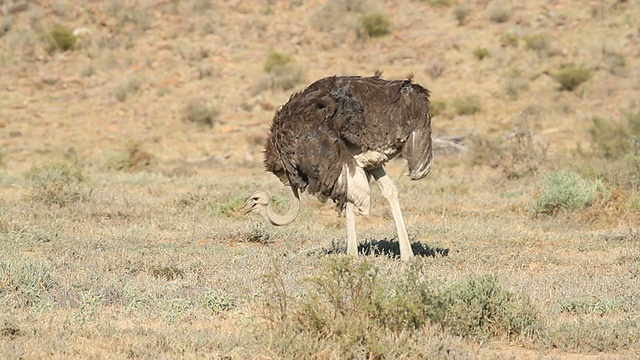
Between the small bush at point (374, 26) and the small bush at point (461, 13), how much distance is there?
2.80 m

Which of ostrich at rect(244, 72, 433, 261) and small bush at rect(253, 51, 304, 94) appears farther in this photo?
small bush at rect(253, 51, 304, 94)

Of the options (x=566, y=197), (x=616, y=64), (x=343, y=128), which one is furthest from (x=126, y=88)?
(x=343, y=128)

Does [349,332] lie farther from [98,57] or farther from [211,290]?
[98,57]

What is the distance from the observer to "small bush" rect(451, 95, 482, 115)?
27.2 metres

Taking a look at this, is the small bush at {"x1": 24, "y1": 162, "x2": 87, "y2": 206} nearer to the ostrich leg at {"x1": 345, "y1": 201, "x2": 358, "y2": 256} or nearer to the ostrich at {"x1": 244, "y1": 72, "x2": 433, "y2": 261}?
the ostrich at {"x1": 244, "y1": 72, "x2": 433, "y2": 261}

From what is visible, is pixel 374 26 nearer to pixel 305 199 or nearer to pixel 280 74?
pixel 280 74

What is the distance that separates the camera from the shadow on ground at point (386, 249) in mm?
9859

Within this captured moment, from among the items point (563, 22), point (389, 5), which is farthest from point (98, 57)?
point (563, 22)

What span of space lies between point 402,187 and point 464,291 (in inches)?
415

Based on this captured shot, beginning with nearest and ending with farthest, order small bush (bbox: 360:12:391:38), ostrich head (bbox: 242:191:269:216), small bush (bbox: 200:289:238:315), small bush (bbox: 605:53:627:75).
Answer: small bush (bbox: 200:289:238:315) < ostrich head (bbox: 242:191:269:216) < small bush (bbox: 605:53:627:75) < small bush (bbox: 360:12:391:38)

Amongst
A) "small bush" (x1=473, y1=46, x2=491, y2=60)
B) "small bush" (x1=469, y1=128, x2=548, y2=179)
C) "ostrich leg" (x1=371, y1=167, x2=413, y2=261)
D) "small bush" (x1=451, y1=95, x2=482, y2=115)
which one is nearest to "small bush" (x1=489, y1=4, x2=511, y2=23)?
"small bush" (x1=473, y1=46, x2=491, y2=60)

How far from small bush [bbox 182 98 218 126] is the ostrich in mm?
19010

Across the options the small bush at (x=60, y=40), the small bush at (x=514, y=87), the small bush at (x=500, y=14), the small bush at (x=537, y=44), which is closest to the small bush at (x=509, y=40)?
the small bush at (x=537, y=44)

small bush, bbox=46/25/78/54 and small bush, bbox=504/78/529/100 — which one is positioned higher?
small bush, bbox=46/25/78/54
